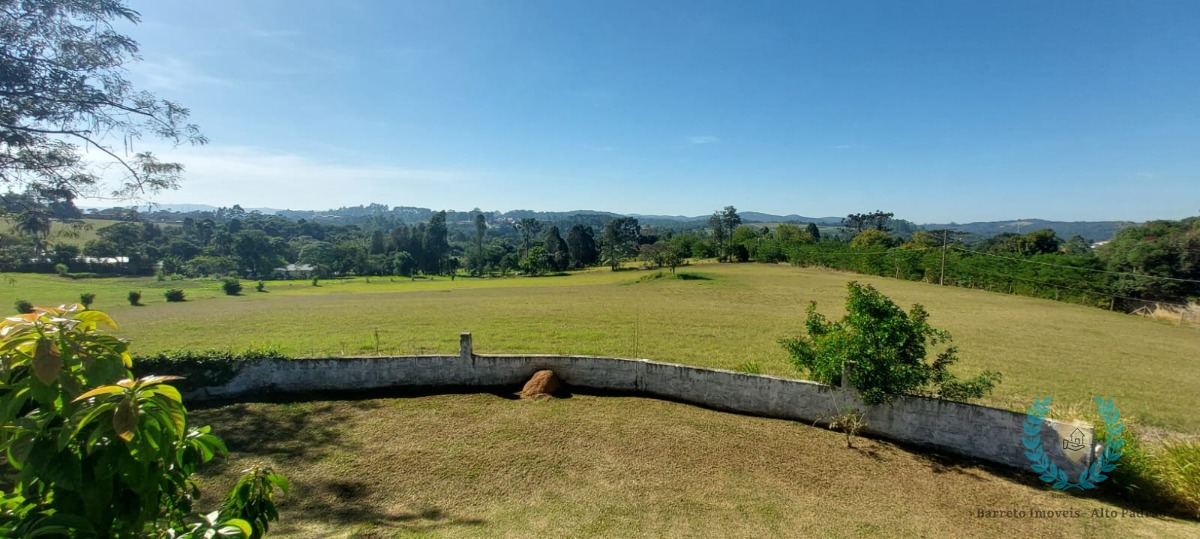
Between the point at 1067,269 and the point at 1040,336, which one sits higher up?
the point at 1067,269

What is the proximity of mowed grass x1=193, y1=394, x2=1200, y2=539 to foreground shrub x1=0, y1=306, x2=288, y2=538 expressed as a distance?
499cm

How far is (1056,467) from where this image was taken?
7.02 metres

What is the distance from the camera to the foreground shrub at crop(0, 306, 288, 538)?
1.32 meters

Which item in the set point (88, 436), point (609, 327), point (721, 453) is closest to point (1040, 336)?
point (609, 327)

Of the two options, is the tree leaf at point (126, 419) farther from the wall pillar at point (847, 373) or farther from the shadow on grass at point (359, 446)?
the wall pillar at point (847, 373)

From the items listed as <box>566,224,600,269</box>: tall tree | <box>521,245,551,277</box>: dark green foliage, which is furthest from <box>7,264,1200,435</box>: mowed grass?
<box>566,224,600,269</box>: tall tree

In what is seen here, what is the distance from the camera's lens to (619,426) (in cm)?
880

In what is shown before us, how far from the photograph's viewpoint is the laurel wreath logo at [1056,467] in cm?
670

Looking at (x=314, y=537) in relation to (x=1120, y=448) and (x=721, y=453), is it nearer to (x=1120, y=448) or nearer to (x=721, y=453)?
(x=721, y=453)

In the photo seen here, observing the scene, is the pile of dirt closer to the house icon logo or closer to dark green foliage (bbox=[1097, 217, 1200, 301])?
the house icon logo

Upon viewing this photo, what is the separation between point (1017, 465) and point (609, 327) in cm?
1304

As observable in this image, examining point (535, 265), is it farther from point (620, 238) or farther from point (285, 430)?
point (285, 430)

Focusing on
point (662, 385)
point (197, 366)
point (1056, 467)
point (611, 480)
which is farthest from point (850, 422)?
point (197, 366)

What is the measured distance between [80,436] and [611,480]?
6.41 m
